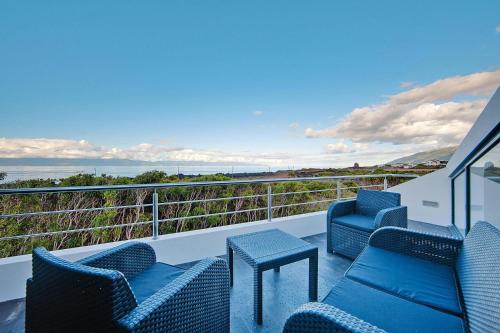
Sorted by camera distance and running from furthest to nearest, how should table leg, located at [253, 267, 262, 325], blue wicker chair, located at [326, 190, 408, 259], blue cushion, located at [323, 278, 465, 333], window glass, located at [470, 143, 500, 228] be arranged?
blue wicker chair, located at [326, 190, 408, 259] → window glass, located at [470, 143, 500, 228] → table leg, located at [253, 267, 262, 325] → blue cushion, located at [323, 278, 465, 333]

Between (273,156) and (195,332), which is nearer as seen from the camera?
(195,332)

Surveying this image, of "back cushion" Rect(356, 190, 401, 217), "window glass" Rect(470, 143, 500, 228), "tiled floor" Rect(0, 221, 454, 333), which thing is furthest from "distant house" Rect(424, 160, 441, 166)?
"tiled floor" Rect(0, 221, 454, 333)

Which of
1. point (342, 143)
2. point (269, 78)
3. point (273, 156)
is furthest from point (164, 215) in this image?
point (342, 143)

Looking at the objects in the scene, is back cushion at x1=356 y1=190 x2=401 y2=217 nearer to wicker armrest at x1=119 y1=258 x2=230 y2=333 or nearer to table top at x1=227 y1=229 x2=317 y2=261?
table top at x1=227 y1=229 x2=317 y2=261

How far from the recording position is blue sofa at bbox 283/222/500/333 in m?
0.79

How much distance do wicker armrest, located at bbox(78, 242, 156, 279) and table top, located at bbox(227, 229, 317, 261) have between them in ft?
2.30

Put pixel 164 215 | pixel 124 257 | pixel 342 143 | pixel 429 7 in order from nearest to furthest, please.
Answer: pixel 124 257 < pixel 429 7 < pixel 342 143 < pixel 164 215

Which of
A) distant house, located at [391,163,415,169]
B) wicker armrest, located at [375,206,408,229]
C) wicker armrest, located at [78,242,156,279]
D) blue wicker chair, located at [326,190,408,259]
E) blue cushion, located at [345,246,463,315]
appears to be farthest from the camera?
distant house, located at [391,163,415,169]

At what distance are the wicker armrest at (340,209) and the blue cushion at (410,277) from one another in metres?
1.08

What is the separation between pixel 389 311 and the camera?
3.52ft

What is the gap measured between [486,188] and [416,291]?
160 cm

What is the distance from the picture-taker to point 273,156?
7543 millimetres

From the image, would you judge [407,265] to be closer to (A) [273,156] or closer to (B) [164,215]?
(A) [273,156]

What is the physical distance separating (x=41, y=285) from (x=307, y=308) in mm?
1027
